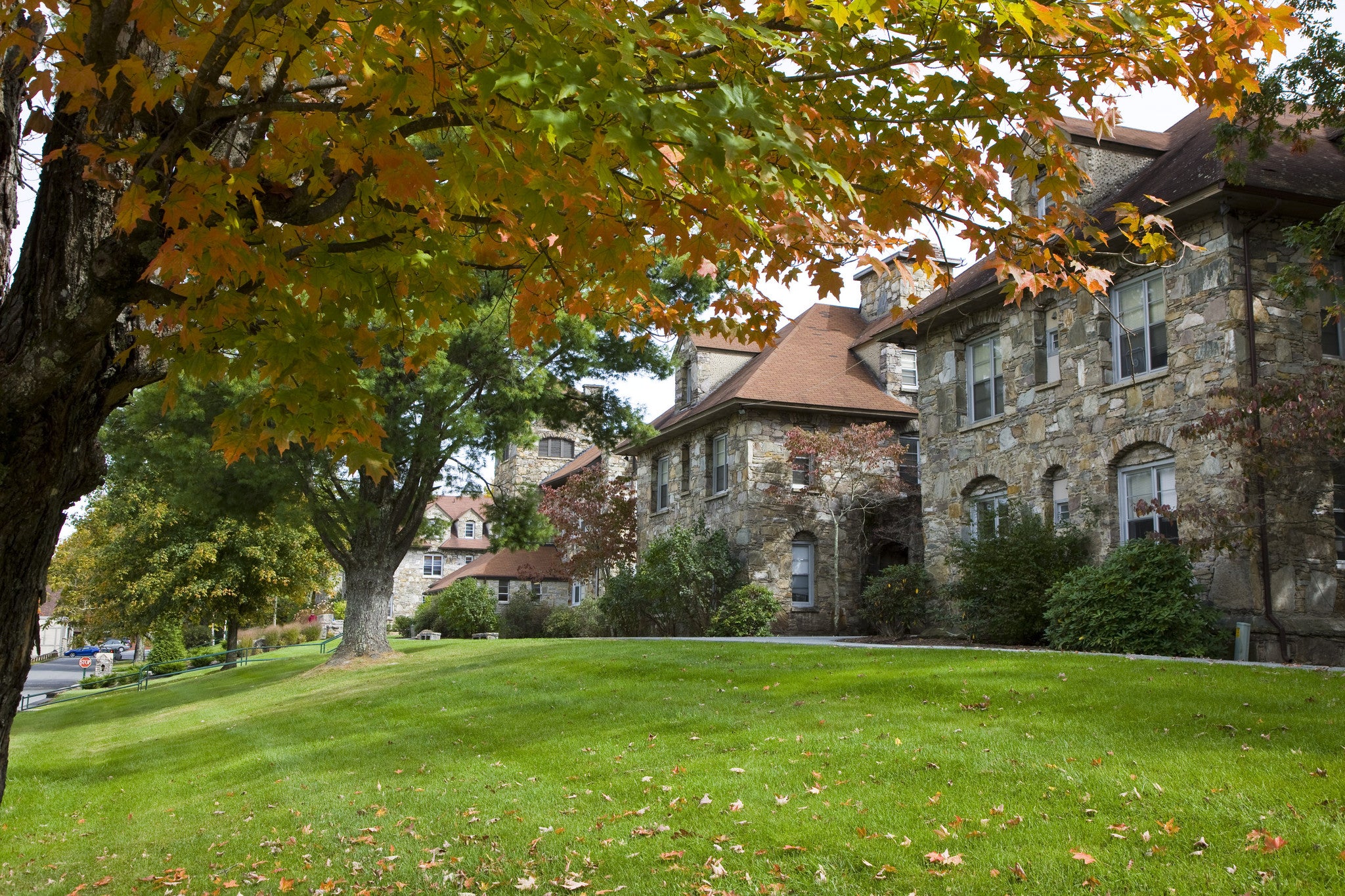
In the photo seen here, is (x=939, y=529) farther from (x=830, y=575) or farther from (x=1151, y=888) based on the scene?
(x=1151, y=888)

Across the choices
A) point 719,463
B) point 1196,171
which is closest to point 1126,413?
point 1196,171

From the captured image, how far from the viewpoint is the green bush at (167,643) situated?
3856 cm

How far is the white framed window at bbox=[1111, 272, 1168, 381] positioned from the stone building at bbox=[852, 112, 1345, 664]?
0.03 metres

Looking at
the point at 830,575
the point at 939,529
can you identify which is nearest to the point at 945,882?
the point at 939,529

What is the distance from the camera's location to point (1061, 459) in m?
17.4

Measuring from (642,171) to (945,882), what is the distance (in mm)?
3885

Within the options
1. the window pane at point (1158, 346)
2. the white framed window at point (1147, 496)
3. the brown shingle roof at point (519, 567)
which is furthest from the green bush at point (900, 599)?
the brown shingle roof at point (519, 567)

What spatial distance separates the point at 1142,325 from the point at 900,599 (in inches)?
271

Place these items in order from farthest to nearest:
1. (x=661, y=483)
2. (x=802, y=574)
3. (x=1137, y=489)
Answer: (x=661, y=483) → (x=802, y=574) → (x=1137, y=489)

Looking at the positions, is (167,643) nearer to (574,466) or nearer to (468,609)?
(468,609)

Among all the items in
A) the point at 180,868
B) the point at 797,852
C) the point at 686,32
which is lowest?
the point at 180,868

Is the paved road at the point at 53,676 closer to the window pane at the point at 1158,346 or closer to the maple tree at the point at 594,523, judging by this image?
the maple tree at the point at 594,523

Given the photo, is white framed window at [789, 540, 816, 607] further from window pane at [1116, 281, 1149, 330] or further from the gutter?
the gutter

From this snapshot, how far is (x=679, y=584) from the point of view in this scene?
2562cm
